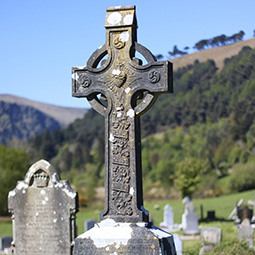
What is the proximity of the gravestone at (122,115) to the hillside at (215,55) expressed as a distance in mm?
90801

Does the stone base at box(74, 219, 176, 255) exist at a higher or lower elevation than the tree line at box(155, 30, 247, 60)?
lower

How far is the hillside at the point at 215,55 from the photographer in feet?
330

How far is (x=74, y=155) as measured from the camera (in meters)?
85.4

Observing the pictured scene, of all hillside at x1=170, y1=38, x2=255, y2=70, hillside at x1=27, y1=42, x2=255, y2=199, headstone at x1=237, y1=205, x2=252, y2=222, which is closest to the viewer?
headstone at x1=237, y1=205, x2=252, y2=222

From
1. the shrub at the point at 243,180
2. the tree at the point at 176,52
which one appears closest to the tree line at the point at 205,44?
the tree at the point at 176,52

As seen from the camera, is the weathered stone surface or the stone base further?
the weathered stone surface

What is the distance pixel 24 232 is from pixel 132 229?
14.0ft

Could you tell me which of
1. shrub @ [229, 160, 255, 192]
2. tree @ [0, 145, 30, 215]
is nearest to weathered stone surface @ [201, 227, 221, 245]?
tree @ [0, 145, 30, 215]

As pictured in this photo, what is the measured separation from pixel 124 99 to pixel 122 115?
7.7 inches

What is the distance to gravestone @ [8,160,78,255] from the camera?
9.38m

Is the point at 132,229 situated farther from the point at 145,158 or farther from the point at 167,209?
the point at 145,158

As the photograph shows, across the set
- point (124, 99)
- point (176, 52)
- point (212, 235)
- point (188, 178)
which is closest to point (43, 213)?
point (124, 99)

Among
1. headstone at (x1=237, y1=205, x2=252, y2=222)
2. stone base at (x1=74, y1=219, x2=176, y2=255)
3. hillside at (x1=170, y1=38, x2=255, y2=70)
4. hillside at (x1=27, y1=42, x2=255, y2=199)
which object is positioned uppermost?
hillside at (x1=170, y1=38, x2=255, y2=70)

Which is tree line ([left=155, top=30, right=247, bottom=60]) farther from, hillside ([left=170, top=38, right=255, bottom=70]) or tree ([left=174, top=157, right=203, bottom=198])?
tree ([left=174, top=157, right=203, bottom=198])
